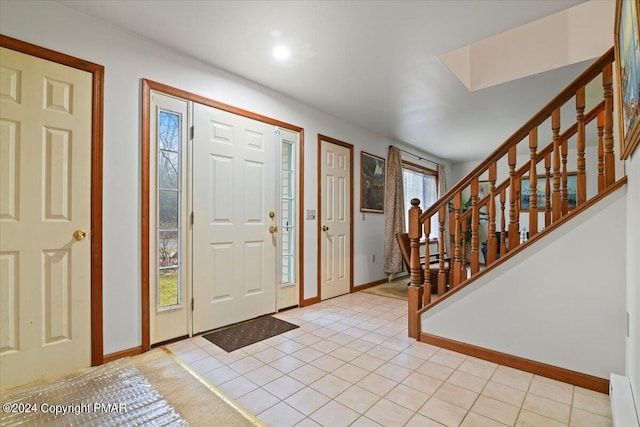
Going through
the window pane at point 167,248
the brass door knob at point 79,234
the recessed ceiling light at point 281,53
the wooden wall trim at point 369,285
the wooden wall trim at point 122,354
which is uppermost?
the recessed ceiling light at point 281,53

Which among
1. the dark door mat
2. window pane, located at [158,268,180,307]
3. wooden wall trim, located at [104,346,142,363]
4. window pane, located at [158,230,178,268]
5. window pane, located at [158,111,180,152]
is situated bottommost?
the dark door mat

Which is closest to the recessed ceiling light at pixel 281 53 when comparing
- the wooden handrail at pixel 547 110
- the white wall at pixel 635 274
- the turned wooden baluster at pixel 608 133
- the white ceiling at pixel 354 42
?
the white ceiling at pixel 354 42

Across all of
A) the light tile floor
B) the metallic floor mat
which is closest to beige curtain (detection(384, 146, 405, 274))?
the light tile floor

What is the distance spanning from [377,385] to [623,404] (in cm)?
113

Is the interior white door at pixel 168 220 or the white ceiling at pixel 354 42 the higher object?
the white ceiling at pixel 354 42

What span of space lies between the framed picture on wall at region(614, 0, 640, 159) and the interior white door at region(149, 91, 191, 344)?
8.71ft

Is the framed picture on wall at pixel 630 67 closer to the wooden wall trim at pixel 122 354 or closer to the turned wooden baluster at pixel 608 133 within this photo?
the turned wooden baluster at pixel 608 133

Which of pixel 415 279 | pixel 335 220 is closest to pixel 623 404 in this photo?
pixel 415 279

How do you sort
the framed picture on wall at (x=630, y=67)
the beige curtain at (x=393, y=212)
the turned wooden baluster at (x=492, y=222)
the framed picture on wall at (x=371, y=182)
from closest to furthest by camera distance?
the framed picture on wall at (x=630, y=67), the turned wooden baluster at (x=492, y=222), the framed picture on wall at (x=371, y=182), the beige curtain at (x=393, y=212)

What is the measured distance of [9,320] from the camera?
1.76 metres

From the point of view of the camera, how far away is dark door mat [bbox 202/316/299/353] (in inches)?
97.2

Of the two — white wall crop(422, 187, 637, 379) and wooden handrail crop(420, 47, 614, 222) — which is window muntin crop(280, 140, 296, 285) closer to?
wooden handrail crop(420, 47, 614, 222)

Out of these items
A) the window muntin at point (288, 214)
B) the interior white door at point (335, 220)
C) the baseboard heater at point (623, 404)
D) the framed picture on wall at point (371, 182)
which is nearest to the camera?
the baseboard heater at point (623, 404)

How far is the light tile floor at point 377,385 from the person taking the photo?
5.08 feet
